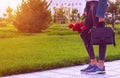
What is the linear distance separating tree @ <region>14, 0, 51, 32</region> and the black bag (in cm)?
1763

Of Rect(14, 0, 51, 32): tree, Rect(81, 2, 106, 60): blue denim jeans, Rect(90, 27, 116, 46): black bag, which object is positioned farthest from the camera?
Rect(14, 0, 51, 32): tree

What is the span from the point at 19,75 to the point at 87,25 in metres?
1.40

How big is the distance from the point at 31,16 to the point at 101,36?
17.7 m

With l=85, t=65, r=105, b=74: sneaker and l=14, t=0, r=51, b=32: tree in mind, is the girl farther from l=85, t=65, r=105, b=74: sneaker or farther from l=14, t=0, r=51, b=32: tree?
l=14, t=0, r=51, b=32: tree

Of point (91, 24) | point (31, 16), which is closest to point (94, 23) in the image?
point (91, 24)

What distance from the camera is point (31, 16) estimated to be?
23469mm

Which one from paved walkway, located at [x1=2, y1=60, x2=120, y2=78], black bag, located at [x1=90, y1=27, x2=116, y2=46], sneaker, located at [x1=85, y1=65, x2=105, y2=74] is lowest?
paved walkway, located at [x1=2, y1=60, x2=120, y2=78]

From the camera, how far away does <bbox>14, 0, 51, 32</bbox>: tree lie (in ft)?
77.8

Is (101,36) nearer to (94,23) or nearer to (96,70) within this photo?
(94,23)

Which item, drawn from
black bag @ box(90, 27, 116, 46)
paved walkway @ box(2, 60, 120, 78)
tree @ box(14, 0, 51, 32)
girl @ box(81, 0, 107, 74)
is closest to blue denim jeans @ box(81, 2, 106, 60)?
girl @ box(81, 0, 107, 74)

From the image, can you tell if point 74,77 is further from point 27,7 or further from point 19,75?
point 27,7

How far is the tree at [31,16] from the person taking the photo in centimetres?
2371

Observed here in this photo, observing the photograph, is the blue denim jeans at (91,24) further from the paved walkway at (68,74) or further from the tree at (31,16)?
the tree at (31,16)

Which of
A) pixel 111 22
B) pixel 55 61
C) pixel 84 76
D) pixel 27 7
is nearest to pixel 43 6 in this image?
pixel 27 7
